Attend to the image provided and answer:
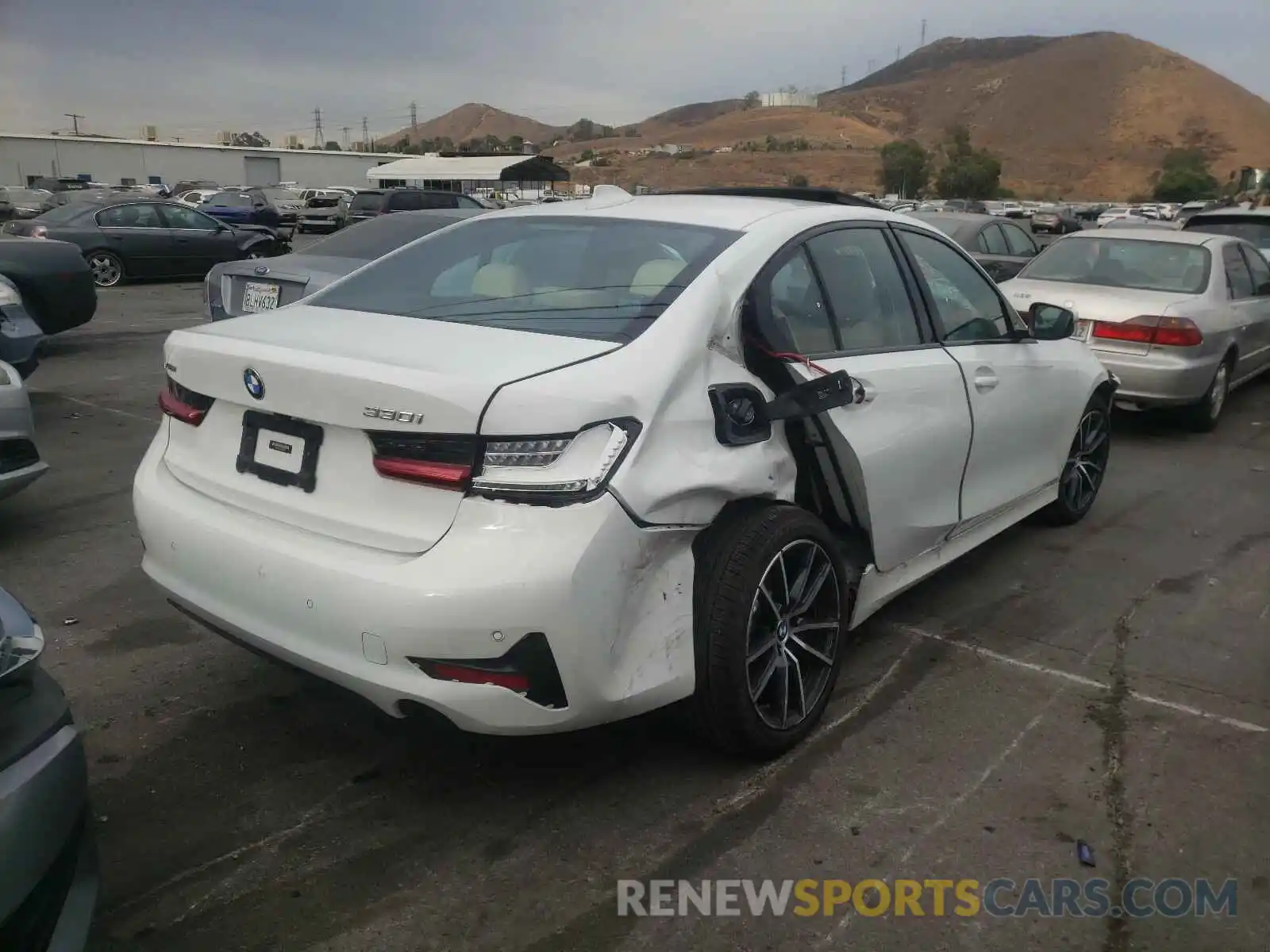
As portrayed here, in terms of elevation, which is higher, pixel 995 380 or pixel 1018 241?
pixel 1018 241

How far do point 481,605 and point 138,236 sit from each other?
17.0m

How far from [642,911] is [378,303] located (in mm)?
2035

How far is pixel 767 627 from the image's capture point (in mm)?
3141

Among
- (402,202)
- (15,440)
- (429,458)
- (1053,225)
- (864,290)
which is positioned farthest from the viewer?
(1053,225)

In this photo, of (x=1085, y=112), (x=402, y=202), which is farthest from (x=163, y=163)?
(x=1085, y=112)

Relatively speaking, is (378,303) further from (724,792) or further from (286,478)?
(724,792)

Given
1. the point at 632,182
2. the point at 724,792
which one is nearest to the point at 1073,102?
the point at 632,182

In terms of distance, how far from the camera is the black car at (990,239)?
12.0 metres

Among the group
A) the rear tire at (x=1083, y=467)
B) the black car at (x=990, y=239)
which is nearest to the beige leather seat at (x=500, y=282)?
the rear tire at (x=1083, y=467)

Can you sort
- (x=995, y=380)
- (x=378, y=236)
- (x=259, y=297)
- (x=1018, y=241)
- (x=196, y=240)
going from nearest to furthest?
(x=995, y=380) < (x=259, y=297) < (x=378, y=236) < (x=1018, y=241) < (x=196, y=240)

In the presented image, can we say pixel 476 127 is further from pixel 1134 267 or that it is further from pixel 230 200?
pixel 1134 267

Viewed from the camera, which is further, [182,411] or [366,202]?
[366,202]

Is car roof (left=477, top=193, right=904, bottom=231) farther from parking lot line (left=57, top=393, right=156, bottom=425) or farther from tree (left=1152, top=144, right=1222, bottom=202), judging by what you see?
tree (left=1152, top=144, right=1222, bottom=202)

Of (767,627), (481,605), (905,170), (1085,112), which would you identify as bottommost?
(767,627)
